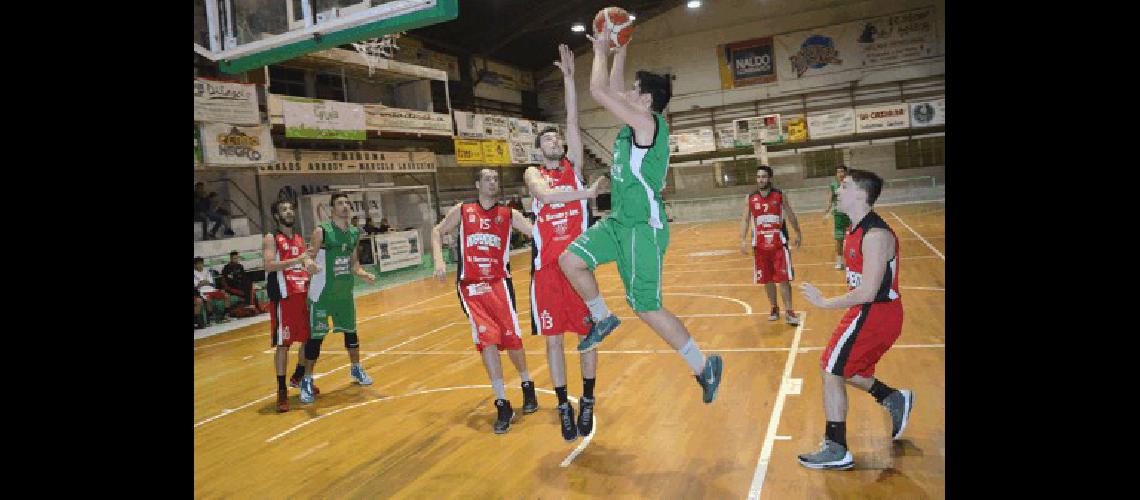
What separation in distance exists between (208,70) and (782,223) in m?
12.4

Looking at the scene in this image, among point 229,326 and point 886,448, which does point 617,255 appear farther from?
point 229,326

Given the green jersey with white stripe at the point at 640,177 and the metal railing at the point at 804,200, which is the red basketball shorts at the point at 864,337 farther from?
the metal railing at the point at 804,200

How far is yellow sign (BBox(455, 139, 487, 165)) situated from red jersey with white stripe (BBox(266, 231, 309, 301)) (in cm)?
1432

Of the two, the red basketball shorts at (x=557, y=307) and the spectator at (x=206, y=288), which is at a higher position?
the red basketball shorts at (x=557, y=307)

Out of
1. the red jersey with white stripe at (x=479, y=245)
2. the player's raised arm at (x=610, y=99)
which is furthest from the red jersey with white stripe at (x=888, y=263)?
the red jersey with white stripe at (x=479, y=245)

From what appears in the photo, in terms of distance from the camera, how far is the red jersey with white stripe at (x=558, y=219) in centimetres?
427

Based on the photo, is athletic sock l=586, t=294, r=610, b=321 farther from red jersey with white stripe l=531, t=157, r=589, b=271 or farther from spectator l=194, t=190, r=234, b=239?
spectator l=194, t=190, r=234, b=239

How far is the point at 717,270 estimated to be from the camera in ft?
40.4

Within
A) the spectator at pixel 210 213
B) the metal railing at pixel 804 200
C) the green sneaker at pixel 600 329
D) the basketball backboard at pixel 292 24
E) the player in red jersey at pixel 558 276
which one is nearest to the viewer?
the green sneaker at pixel 600 329

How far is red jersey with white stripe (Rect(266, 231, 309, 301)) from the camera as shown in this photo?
18.4 feet

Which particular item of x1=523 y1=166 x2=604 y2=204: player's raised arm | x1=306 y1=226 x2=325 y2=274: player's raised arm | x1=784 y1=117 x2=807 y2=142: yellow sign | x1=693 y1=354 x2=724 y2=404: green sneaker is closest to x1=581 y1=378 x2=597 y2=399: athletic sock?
x1=693 y1=354 x2=724 y2=404: green sneaker

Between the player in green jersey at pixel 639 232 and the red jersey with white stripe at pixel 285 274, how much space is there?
3.12 meters

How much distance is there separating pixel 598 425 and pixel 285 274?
304cm
